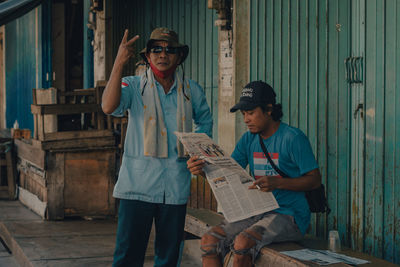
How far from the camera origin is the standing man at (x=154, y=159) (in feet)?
12.7

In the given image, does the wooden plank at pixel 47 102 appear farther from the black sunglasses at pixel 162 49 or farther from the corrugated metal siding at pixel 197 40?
the black sunglasses at pixel 162 49

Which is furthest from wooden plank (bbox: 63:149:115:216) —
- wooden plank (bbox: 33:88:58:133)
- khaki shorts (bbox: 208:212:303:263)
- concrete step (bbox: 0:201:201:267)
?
khaki shorts (bbox: 208:212:303:263)

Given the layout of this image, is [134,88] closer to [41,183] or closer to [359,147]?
[359,147]

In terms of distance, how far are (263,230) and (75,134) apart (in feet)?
14.1

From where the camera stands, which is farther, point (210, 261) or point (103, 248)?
point (103, 248)

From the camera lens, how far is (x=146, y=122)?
12.8 feet

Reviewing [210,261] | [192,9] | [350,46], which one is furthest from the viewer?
[192,9]

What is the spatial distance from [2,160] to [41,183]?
6.54ft

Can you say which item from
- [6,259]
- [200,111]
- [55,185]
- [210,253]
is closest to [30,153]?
[55,185]

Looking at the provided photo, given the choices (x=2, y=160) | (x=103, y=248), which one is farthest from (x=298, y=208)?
(x=2, y=160)

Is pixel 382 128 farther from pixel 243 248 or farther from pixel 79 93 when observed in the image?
pixel 79 93

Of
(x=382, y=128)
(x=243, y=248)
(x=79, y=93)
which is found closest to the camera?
(x=243, y=248)

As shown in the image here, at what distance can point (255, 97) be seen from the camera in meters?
4.00

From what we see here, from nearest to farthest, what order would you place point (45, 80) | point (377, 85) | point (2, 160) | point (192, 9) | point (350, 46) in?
point (377, 85), point (350, 46), point (192, 9), point (2, 160), point (45, 80)
